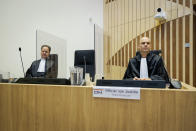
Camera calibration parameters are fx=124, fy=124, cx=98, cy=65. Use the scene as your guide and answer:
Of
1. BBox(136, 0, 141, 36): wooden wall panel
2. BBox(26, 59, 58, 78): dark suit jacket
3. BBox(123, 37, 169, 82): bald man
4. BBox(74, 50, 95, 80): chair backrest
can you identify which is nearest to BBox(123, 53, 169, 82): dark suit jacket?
BBox(123, 37, 169, 82): bald man

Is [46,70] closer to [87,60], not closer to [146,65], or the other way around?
[87,60]

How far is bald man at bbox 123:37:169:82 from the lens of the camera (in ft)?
5.61

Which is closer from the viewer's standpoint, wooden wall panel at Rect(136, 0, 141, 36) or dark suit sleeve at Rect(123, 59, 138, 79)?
dark suit sleeve at Rect(123, 59, 138, 79)

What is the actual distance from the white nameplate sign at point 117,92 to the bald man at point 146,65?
3.55ft

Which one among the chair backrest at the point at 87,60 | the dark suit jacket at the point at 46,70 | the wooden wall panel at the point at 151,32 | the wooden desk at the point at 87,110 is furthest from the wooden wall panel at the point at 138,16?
the wooden desk at the point at 87,110

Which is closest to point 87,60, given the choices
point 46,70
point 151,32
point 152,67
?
point 46,70

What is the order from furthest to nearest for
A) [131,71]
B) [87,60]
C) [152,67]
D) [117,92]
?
[87,60], [131,71], [152,67], [117,92]

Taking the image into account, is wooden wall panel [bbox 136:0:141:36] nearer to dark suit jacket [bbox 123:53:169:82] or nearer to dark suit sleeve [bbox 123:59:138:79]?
dark suit jacket [bbox 123:53:169:82]

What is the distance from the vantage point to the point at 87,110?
2.57 feet

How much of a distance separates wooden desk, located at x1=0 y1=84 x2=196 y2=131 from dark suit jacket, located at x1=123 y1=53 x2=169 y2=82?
982 mm

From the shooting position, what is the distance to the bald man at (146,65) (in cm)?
171

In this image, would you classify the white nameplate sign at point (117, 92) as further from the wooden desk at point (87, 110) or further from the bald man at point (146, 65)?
the bald man at point (146, 65)

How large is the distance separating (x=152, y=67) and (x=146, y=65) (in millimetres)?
98

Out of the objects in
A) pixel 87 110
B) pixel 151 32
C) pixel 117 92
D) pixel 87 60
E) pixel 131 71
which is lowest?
pixel 87 110
